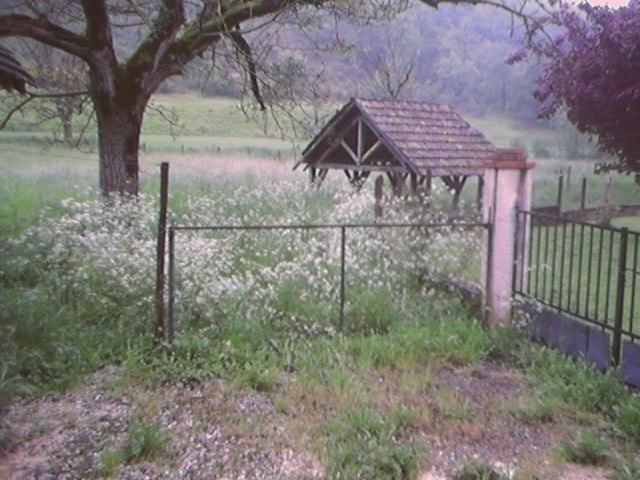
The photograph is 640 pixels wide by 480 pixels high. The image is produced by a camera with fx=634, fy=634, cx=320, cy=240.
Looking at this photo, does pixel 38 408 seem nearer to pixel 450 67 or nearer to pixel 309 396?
pixel 309 396

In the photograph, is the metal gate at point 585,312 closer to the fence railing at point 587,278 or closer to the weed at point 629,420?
the fence railing at point 587,278

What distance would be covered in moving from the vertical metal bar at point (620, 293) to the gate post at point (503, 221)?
57.9 inches

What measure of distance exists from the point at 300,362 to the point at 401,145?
6042 millimetres

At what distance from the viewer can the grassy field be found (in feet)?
13.0

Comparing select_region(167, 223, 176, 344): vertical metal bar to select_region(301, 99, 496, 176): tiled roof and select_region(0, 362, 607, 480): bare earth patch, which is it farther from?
select_region(301, 99, 496, 176): tiled roof

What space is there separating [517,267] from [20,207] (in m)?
7.60

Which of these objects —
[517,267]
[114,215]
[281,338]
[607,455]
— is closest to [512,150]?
[517,267]

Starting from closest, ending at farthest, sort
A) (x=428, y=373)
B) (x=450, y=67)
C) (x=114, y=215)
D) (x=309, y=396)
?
(x=309, y=396) → (x=428, y=373) → (x=114, y=215) → (x=450, y=67)

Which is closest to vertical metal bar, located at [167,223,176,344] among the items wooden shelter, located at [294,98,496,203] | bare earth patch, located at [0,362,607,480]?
bare earth patch, located at [0,362,607,480]

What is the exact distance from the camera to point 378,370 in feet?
17.8

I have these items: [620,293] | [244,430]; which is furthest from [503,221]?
[244,430]

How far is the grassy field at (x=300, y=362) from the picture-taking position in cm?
398

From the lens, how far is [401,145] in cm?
1066

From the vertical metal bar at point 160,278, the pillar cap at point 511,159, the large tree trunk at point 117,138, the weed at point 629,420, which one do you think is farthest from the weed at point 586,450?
the large tree trunk at point 117,138
